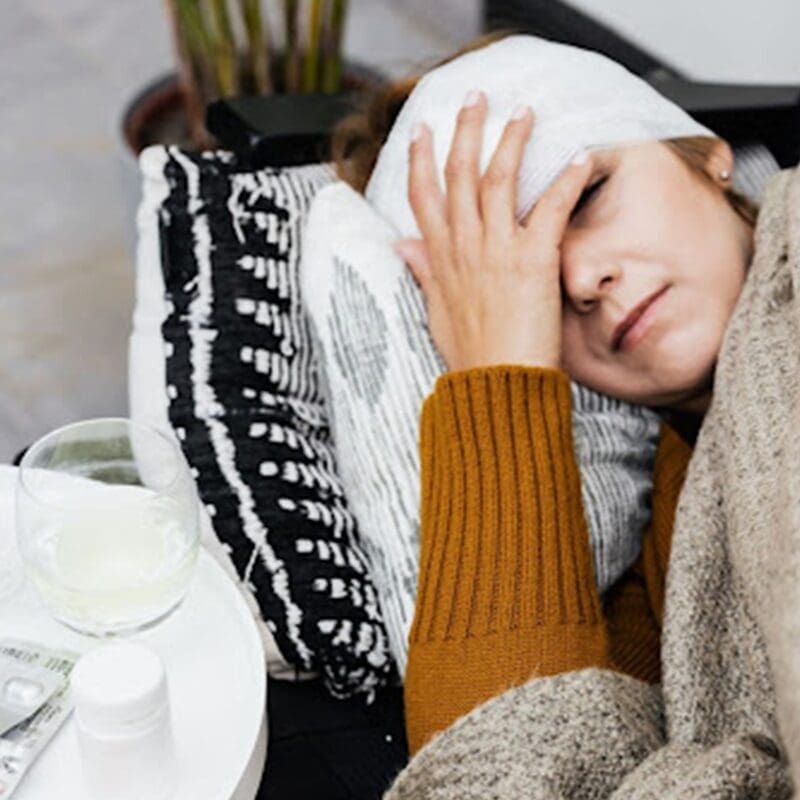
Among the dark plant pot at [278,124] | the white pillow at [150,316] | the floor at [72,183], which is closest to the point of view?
the white pillow at [150,316]

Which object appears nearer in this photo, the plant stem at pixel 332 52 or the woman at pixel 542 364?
the woman at pixel 542 364

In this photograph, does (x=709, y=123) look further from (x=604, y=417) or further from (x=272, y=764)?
(x=272, y=764)

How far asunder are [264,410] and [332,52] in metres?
0.88

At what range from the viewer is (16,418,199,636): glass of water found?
974 mm

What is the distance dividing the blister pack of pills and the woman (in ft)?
0.91

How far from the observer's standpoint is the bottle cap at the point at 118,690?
86cm

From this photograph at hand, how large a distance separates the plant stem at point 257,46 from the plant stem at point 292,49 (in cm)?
3

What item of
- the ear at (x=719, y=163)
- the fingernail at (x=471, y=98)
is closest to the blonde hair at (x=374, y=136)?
the ear at (x=719, y=163)

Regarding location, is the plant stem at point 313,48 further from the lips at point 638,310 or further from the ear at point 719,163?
the lips at point 638,310

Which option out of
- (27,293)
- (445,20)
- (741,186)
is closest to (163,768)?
(741,186)

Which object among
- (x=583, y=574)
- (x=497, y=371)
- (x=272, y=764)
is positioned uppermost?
(x=497, y=371)

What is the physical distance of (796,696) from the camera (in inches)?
31.9

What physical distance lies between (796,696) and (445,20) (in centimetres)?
230

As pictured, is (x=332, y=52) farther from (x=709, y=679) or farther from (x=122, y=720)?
(x=122, y=720)
